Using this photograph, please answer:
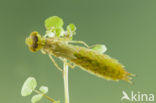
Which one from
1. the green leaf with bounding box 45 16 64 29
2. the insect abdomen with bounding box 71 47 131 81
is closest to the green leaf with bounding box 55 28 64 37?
the green leaf with bounding box 45 16 64 29

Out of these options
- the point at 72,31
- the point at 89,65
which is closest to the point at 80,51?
the point at 89,65

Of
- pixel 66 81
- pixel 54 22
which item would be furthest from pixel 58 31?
pixel 66 81

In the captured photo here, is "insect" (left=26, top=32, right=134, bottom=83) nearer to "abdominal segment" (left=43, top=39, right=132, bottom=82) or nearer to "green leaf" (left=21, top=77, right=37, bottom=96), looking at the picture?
"abdominal segment" (left=43, top=39, right=132, bottom=82)

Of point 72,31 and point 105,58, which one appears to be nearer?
point 105,58

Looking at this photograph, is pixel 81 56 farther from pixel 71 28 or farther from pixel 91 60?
pixel 71 28

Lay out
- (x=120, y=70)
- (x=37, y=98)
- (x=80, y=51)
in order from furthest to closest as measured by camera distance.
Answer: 1. (x=37, y=98)
2. (x=80, y=51)
3. (x=120, y=70)

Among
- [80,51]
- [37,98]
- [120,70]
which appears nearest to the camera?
[120,70]

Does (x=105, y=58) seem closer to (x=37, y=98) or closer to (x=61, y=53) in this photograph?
(x=61, y=53)
